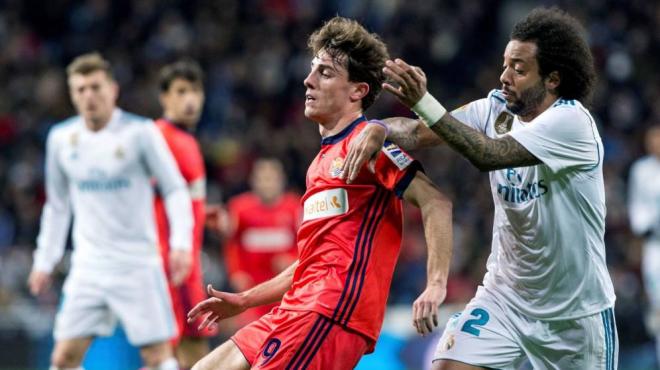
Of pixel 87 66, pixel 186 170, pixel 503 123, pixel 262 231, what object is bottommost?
pixel 262 231

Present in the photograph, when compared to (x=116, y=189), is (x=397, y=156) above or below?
above

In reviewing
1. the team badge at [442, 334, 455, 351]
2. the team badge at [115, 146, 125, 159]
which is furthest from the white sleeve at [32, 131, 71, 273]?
the team badge at [442, 334, 455, 351]

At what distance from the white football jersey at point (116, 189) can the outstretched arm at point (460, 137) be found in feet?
10.5

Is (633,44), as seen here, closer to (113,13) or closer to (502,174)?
(113,13)

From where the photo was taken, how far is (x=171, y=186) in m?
7.09

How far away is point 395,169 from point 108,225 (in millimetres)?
3198

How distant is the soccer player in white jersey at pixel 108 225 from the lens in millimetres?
6848

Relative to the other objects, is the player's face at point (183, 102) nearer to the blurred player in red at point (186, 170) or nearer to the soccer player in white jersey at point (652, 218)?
the blurred player in red at point (186, 170)

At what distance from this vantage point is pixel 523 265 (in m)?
4.65

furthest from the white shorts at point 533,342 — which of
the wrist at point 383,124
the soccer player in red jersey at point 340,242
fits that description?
the wrist at point 383,124

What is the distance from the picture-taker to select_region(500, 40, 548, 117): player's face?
4480 mm

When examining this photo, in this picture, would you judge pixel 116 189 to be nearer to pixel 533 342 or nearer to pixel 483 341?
pixel 483 341

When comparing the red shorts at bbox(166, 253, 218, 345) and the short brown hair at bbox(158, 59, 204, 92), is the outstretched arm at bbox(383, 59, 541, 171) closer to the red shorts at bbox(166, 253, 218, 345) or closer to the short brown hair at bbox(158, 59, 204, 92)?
the red shorts at bbox(166, 253, 218, 345)

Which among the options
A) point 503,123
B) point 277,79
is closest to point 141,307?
point 503,123
